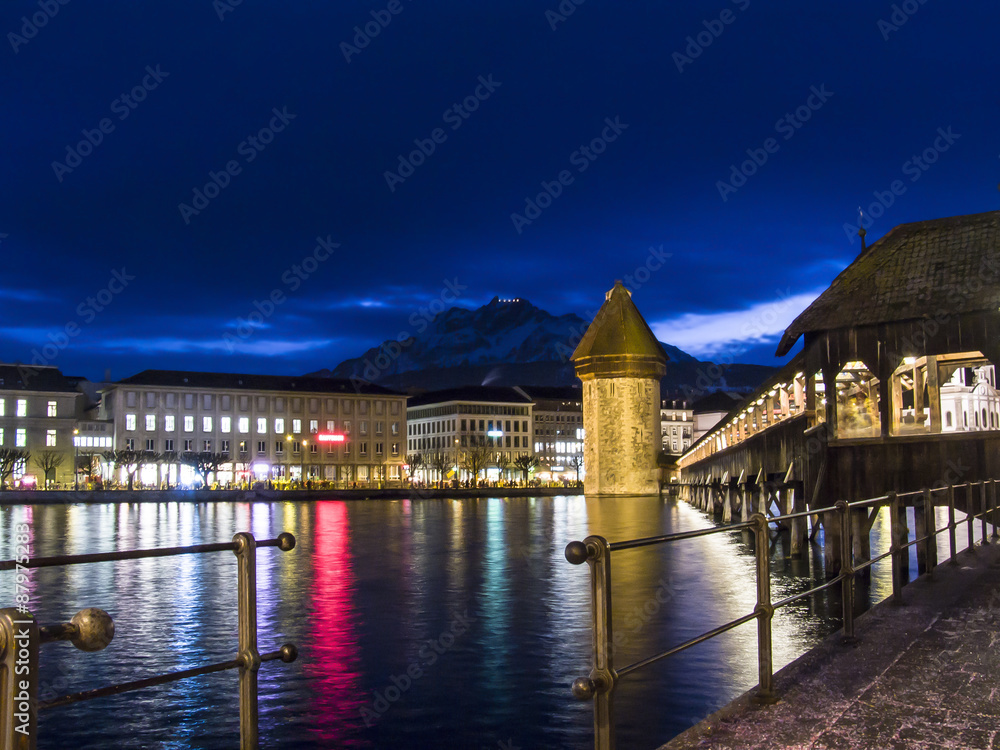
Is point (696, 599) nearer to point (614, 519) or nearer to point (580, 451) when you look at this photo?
point (614, 519)

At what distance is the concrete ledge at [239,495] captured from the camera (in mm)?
71812

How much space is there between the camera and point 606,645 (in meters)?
4.21

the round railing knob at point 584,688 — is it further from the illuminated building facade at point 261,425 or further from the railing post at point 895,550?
the illuminated building facade at point 261,425

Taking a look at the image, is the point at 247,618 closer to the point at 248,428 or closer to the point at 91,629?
the point at 91,629

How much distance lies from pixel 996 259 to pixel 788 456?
670 cm

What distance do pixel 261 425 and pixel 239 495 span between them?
85.3 ft

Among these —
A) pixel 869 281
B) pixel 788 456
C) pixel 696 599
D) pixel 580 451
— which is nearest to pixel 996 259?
pixel 869 281

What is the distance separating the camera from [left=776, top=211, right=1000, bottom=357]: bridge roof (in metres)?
20.0

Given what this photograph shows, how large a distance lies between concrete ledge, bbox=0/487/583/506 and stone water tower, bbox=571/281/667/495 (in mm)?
14020

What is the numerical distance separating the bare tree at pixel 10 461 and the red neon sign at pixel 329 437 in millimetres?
28697

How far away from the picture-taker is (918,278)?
2102cm

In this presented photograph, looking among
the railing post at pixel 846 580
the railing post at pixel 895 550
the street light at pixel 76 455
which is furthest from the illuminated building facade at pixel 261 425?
the railing post at pixel 846 580

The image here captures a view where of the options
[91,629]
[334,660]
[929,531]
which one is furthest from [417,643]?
[91,629]

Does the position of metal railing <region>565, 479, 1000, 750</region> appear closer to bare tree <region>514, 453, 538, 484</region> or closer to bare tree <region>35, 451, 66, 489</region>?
bare tree <region>35, 451, 66, 489</region>
